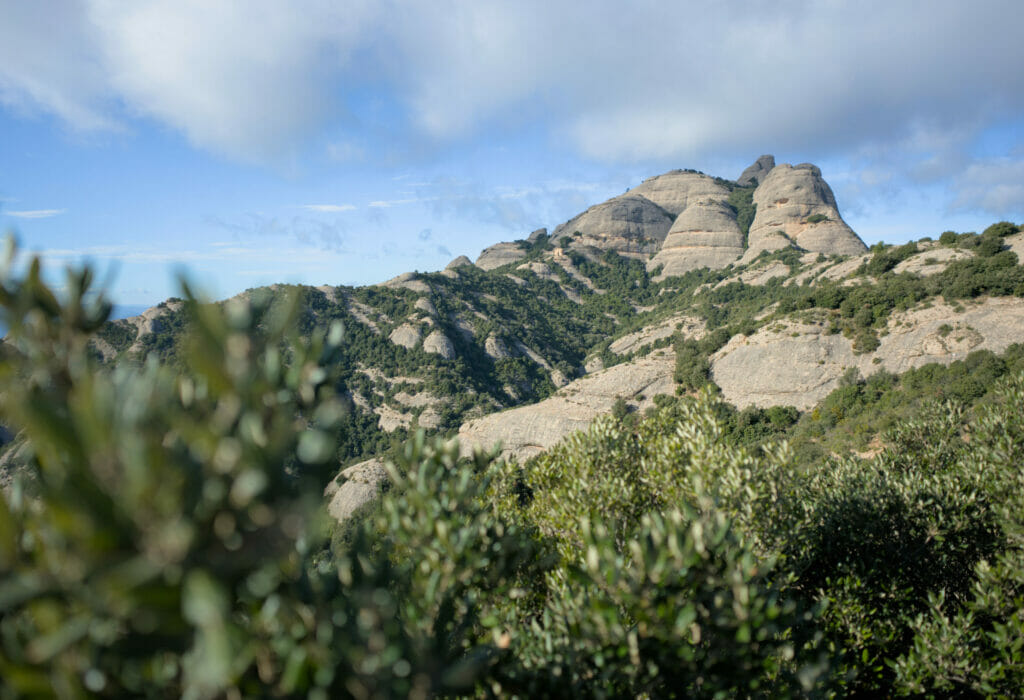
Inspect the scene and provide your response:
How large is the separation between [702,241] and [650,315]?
105ft

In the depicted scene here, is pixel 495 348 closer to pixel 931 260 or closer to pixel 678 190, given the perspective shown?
pixel 931 260

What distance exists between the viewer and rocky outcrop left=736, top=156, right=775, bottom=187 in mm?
164125

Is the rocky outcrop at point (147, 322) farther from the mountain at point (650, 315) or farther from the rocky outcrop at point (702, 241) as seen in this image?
the rocky outcrop at point (702, 241)

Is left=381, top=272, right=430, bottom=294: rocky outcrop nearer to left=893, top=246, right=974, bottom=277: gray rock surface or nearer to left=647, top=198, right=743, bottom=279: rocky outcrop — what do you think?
left=647, top=198, right=743, bottom=279: rocky outcrop

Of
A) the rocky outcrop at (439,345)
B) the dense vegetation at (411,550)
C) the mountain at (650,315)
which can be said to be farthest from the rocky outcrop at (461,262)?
the dense vegetation at (411,550)

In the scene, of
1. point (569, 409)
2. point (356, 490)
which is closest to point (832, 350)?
point (569, 409)

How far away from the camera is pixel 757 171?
168375 millimetres

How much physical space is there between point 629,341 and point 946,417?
214 feet

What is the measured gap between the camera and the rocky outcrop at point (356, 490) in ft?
151

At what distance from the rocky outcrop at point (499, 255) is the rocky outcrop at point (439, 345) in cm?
7069

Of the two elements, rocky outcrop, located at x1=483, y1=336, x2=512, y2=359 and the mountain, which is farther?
rocky outcrop, located at x1=483, y1=336, x2=512, y2=359

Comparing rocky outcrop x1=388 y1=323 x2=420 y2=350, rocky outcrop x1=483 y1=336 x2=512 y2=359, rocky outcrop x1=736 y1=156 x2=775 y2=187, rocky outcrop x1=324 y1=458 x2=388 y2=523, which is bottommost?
rocky outcrop x1=324 y1=458 x2=388 y2=523

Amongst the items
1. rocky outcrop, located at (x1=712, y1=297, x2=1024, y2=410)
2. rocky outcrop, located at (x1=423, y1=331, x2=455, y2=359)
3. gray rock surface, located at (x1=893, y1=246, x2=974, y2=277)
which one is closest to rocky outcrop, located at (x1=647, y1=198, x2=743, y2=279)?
gray rock surface, located at (x1=893, y1=246, x2=974, y2=277)

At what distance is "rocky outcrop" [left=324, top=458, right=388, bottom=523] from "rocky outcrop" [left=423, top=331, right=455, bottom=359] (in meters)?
36.7
